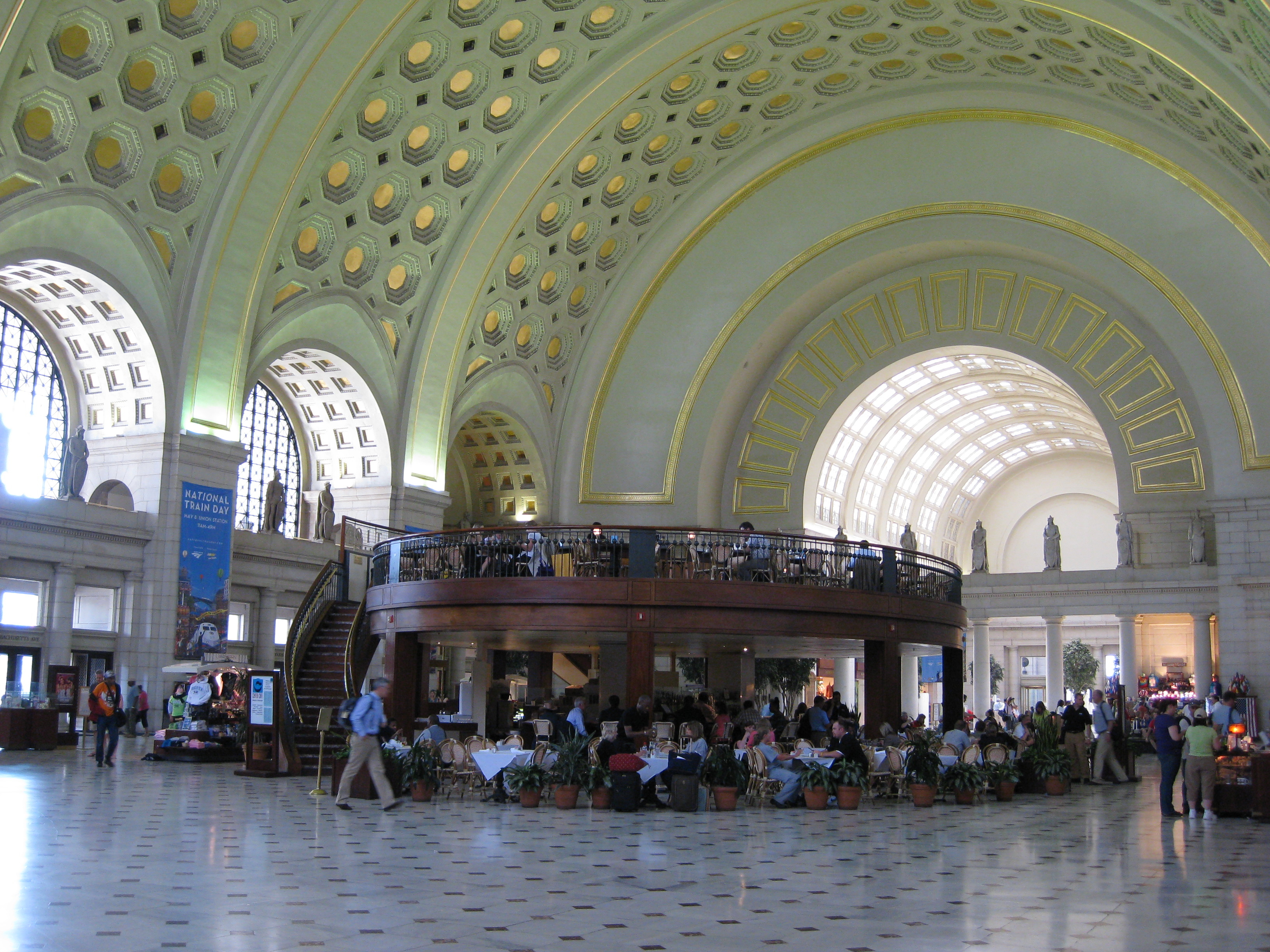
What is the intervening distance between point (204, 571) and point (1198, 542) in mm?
23205

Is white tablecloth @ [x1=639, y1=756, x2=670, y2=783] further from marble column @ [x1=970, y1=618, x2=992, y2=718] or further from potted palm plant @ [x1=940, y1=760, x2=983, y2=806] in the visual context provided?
marble column @ [x1=970, y1=618, x2=992, y2=718]

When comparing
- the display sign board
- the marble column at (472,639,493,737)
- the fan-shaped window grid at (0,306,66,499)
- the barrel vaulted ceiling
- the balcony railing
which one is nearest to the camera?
the display sign board

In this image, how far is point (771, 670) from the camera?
103ft

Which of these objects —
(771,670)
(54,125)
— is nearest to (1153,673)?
(771,670)

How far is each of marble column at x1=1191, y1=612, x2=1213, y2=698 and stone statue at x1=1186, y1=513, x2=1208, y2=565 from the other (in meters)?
1.32

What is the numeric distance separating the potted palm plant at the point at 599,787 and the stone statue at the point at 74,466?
13903mm

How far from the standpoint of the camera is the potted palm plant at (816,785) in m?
14.7

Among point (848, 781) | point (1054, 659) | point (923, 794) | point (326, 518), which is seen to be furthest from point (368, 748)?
point (1054, 659)

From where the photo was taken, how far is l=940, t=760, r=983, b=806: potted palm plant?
1575cm

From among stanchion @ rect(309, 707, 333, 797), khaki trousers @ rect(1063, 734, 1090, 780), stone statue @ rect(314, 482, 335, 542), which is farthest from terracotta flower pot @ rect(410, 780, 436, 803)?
stone statue @ rect(314, 482, 335, 542)

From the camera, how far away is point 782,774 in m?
15.1

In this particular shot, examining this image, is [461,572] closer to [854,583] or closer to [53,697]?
[854,583]

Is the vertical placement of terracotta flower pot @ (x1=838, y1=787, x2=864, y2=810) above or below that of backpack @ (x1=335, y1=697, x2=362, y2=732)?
below

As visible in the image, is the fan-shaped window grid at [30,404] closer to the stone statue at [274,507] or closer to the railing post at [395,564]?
the stone statue at [274,507]
